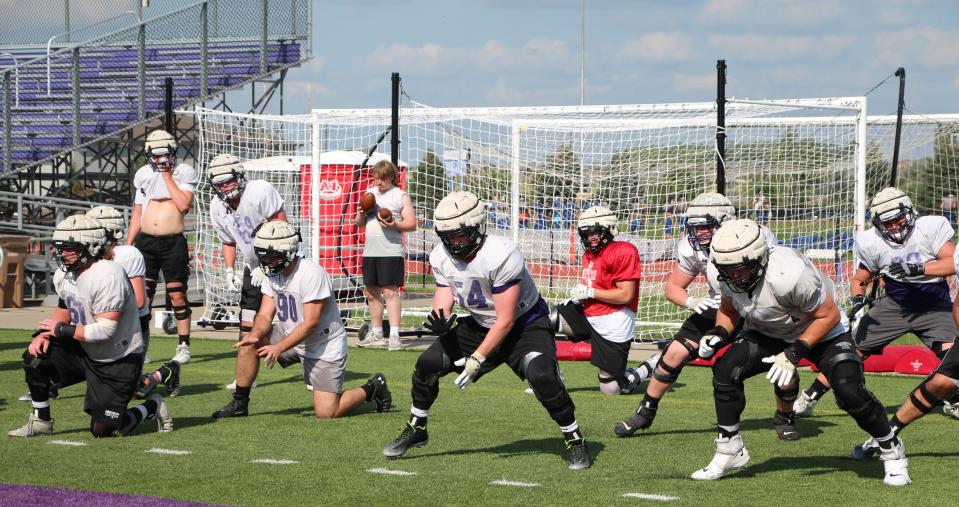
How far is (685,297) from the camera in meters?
8.37

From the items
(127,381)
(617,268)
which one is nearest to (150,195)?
(127,381)

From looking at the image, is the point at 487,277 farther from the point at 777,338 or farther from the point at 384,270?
the point at 384,270

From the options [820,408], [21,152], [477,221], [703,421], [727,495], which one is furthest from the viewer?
[21,152]

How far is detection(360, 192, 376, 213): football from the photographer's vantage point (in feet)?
38.1

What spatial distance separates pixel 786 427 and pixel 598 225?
2.05m

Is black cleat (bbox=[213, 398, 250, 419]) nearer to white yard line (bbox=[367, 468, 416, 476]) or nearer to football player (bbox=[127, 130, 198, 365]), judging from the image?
white yard line (bbox=[367, 468, 416, 476])

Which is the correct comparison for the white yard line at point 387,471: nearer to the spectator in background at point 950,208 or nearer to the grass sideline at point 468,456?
the grass sideline at point 468,456

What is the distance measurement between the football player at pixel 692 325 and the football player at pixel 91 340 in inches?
118

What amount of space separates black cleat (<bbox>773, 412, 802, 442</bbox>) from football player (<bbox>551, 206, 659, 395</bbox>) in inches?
57.6

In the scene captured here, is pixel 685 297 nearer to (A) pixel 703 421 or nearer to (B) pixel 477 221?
(A) pixel 703 421

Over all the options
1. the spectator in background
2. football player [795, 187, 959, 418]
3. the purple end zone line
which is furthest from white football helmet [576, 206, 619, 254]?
the spectator in background

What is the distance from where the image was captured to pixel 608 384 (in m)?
8.97

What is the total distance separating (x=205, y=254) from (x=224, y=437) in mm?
7270

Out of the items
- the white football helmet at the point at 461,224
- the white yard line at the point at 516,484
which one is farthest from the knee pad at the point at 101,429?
the white yard line at the point at 516,484
